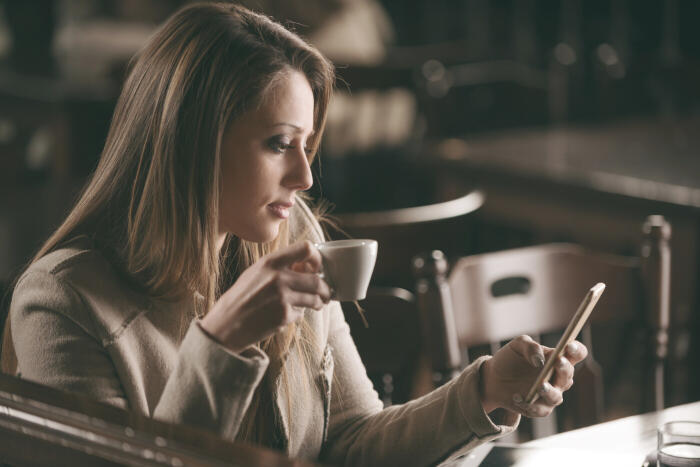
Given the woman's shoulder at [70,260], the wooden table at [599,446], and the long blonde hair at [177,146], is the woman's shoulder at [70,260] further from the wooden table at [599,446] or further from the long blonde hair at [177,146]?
the wooden table at [599,446]

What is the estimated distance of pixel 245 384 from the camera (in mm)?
941

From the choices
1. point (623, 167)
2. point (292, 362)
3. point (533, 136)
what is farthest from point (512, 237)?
point (292, 362)

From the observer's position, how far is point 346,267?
1.02m

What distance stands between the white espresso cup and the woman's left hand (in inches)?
9.7

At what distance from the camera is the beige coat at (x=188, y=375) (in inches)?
37.1

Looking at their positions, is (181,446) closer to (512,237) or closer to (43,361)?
(43,361)

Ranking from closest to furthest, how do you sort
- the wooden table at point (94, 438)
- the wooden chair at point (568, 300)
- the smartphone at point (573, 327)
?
the wooden table at point (94, 438)
the smartphone at point (573, 327)
the wooden chair at point (568, 300)

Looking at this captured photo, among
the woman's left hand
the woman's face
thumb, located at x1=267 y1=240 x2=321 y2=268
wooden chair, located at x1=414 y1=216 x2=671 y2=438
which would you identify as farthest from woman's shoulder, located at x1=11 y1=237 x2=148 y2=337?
Result: wooden chair, located at x1=414 y1=216 x2=671 y2=438

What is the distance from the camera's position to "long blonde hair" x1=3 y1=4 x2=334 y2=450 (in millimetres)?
1093

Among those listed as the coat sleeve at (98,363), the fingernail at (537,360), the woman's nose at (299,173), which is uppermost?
the woman's nose at (299,173)

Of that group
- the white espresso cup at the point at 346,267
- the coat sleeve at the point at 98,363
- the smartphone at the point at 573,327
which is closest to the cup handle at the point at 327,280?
the white espresso cup at the point at 346,267

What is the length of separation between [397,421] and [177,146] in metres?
0.52

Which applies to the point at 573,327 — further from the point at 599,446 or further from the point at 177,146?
the point at 177,146

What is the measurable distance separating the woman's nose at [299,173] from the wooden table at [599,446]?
41cm
